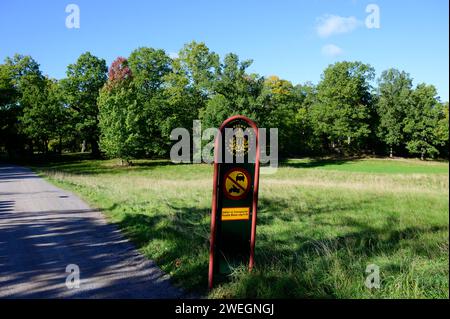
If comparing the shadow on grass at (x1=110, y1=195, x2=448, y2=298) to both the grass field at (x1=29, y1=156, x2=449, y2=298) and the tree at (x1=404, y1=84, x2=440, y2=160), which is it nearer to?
the grass field at (x1=29, y1=156, x2=449, y2=298)

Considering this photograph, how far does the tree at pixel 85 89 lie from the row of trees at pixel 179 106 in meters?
0.14

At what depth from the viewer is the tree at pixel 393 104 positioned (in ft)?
184

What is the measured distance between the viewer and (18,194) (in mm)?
15773

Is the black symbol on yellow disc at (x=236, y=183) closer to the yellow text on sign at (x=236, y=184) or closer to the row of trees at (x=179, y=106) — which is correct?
the yellow text on sign at (x=236, y=184)

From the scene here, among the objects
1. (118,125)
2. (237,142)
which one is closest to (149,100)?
(118,125)

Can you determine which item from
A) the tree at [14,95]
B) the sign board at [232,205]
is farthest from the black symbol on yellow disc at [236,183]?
the tree at [14,95]

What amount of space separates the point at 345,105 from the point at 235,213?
60.7 metres

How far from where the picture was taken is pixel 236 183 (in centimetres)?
495

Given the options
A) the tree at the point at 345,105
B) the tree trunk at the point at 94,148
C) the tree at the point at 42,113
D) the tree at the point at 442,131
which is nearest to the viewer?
the tree at the point at 442,131

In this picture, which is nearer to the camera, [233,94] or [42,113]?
[233,94]

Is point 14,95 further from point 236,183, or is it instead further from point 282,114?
→ point 236,183

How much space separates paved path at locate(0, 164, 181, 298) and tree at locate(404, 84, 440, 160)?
4742 centimetres
